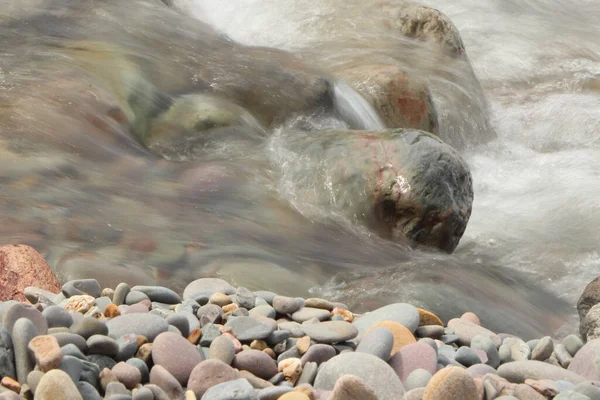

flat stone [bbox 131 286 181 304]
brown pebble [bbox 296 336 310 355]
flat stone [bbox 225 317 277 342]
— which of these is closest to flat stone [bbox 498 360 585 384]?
brown pebble [bbox 296 336 310 355]

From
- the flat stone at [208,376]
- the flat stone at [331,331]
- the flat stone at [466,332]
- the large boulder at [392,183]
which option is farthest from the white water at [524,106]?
the flat stone at [208,376]

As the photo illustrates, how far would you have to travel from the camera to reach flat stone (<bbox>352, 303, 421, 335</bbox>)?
3.18 metres

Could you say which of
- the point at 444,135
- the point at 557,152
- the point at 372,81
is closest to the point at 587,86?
the point at 557,152

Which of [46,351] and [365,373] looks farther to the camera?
[365,373]

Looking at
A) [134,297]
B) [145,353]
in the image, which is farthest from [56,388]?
[134,297]

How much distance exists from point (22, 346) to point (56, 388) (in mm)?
203

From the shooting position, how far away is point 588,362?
3.20m

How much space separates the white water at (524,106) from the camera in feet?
24.1

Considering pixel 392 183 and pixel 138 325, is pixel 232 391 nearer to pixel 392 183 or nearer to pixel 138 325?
pixel 138 325

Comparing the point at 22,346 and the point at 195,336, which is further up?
the point at 22,346

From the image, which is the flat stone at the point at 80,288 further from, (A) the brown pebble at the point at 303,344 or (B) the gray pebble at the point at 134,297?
(A) the brown pebble at the point at 303,344

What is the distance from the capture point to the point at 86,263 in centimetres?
389

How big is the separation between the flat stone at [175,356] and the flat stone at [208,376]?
0.15 ft

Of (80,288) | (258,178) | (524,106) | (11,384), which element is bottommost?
(524,106)
